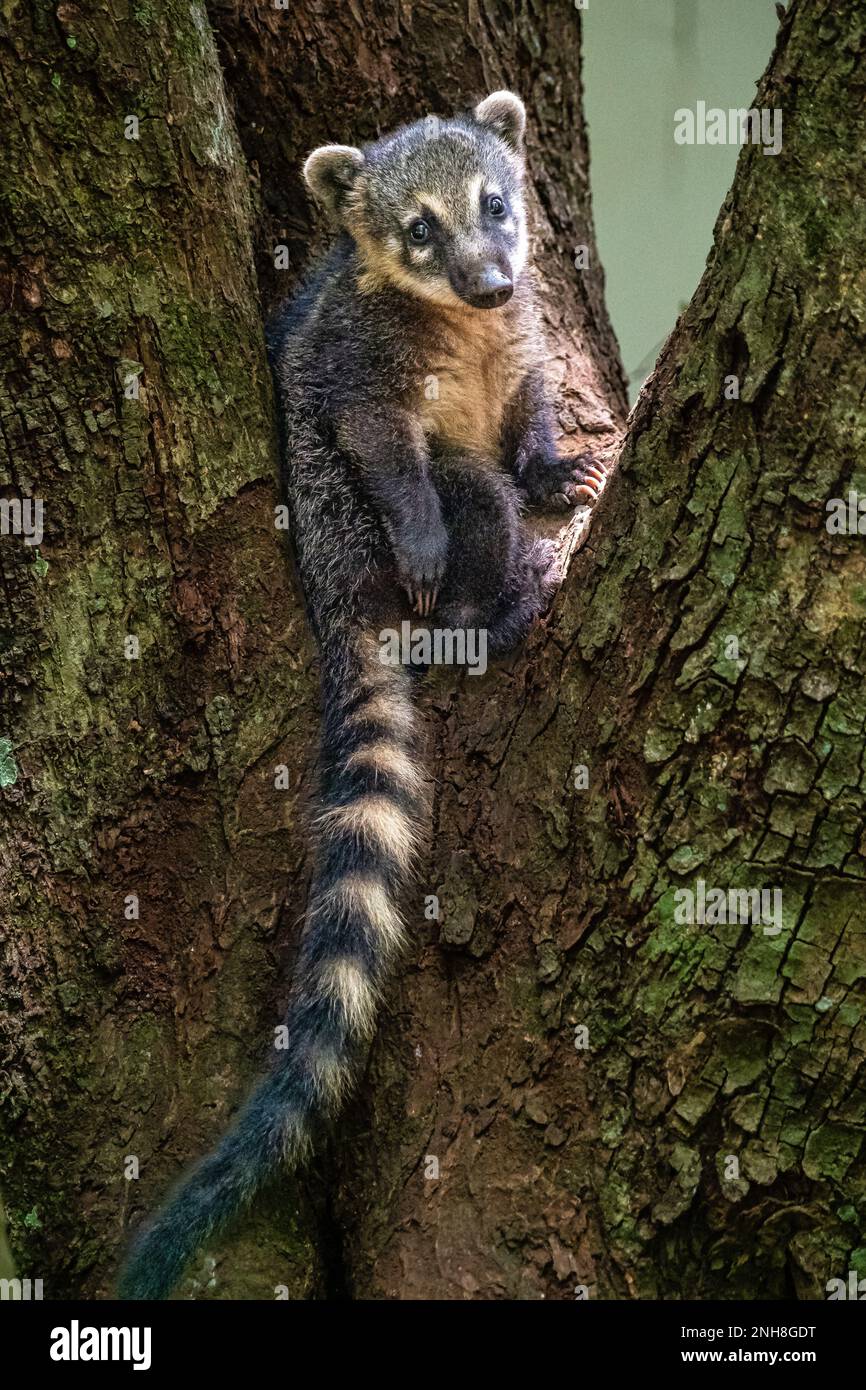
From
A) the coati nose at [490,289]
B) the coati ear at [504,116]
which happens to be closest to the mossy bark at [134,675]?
the coati nose at [490,289]

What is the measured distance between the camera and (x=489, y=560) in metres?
4.09

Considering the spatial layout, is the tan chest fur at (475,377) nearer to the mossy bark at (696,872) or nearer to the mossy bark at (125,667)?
the mossy bark at (125,667)

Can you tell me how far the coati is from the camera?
10.9 feet

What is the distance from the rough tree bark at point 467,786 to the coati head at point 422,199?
2.95ft

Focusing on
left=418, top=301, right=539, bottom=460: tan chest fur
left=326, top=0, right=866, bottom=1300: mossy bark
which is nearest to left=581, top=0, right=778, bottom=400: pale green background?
left=418, top=301, right=539, bottom=460: tan chest fur

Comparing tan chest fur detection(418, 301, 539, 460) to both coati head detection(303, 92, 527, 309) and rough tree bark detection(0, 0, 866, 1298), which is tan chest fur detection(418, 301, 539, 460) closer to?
coati head detection(303, 92, 527, 309)

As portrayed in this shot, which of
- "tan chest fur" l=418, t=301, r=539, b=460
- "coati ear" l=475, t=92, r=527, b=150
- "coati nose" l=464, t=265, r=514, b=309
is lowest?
"tan chest fur" l=418, t=301, r=539, b=460

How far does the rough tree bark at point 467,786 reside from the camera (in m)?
2.80

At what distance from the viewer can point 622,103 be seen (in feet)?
23.4

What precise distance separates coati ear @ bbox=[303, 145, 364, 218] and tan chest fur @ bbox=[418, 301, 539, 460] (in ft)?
1.91

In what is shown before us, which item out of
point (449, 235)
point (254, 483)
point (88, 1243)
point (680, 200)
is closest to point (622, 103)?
A: point (680, 200)

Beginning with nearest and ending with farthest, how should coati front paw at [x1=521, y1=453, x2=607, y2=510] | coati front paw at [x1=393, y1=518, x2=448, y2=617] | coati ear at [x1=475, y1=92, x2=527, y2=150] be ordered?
coati front paw at [x1=393, y1=518, x2=448, y2=617] < coati front paw at [x1=521, y1=453, x2=607, y2=510] < coati ear at [x1=475, y1=92, x2=527, y2=150]

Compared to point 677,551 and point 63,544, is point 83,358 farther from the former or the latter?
point 677,551

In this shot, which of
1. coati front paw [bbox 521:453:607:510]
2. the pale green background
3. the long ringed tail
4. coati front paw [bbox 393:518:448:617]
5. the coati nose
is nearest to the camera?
the long ringed tail
